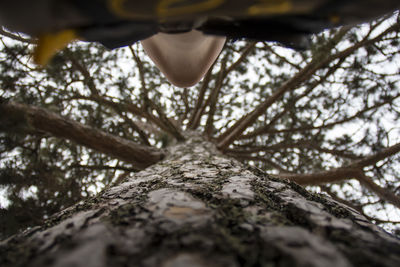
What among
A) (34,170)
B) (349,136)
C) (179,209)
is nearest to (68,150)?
(34,170)

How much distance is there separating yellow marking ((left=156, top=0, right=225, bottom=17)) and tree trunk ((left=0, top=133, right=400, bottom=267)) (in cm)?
37

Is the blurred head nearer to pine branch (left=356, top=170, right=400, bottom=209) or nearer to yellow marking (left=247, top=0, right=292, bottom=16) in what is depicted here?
yellow marking (left=247, top=0, right=292, bottom=16)

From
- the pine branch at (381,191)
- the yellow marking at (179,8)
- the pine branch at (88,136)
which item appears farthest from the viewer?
the pine branch at (381,191)

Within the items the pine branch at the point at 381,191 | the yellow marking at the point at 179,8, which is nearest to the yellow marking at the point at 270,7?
the yellow marking at the point at 179,8

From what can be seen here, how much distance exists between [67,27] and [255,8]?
283mm

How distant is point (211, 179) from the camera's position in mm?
913

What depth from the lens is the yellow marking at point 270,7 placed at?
34 centimetres

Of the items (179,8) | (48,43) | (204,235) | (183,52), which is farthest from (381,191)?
(48,43)

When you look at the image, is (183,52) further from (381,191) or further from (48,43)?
(381,191)

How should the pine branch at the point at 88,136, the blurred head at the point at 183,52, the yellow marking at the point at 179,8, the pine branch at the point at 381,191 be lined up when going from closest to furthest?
the yellow marking at the point at 179,8, the blurred head at the point at 183,52, the pine branch at the point at 88,136, the pine branch at the point at 381,191

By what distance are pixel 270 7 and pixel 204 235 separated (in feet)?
1.31

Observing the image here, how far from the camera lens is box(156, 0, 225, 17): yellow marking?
→ 339 mm

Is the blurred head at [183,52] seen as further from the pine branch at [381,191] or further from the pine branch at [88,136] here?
the pine branch at [381,191]

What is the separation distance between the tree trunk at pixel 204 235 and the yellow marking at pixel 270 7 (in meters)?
0.38
